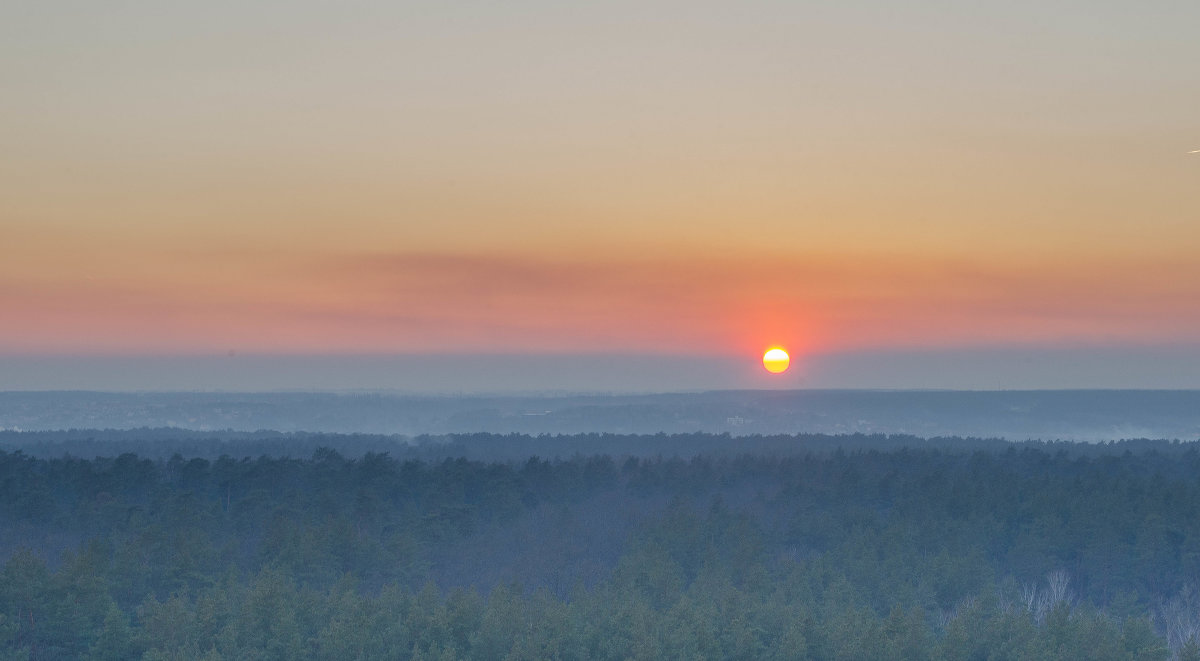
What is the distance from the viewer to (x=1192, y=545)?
73.4 m

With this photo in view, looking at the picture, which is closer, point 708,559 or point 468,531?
point 708,559

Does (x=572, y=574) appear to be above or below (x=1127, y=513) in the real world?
below

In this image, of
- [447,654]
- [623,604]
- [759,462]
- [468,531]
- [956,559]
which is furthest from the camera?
[759,462]

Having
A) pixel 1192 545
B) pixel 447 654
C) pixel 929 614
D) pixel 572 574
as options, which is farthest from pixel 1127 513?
pixel 447 654

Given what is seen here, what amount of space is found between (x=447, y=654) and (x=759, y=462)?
90.1 m

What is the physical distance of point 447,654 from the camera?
3775 centimetres

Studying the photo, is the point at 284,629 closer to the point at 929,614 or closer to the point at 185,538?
the point at 185,538

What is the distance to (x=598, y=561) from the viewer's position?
258ft

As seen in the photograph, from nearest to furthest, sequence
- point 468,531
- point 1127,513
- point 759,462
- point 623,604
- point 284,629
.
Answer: point 284,629 < point 623,604 < point 1127,513 < point 468,531 < point 759,462

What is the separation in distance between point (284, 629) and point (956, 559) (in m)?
40.0

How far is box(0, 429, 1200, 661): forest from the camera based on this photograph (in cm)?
4253

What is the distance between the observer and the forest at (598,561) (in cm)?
4253

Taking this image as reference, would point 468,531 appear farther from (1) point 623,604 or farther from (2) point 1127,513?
(2) point 1127,513

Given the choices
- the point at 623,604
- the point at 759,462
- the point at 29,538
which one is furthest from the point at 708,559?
the point at 759,462
